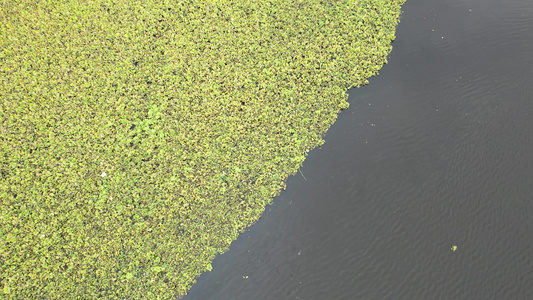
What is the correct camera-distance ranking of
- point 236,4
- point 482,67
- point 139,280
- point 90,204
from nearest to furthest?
point 139,280
point 90,204
point 482,67
point 236,4

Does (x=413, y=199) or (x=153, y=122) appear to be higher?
(x=413, y=199)

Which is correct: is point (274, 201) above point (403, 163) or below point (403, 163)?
below

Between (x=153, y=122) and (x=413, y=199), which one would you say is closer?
(x=413, y=199)

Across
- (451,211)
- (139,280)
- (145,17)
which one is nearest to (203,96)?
(145,17)

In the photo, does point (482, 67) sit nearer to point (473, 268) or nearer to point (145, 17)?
point (473, 268)
